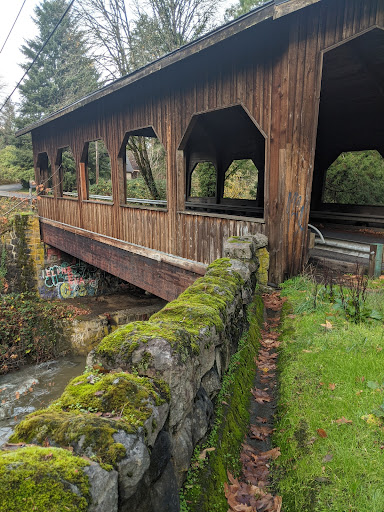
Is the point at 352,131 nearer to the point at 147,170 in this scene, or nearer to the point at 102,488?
the point at 147,170

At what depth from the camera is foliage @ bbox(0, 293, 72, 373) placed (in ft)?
44.0

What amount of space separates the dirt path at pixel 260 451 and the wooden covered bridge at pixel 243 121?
2.52 meters

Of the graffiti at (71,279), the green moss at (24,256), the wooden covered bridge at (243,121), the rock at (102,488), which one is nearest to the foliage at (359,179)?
the wooden covered bridge at (243,121)

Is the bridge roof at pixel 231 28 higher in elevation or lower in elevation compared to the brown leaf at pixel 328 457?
higher

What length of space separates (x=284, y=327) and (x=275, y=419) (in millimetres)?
1660

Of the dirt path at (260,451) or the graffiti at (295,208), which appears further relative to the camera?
the graffiti at (295,208)

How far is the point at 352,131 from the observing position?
13.0 m

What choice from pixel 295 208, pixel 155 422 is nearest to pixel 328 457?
pixel 155 422

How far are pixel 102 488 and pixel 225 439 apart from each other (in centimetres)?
154

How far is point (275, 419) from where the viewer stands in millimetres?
2984

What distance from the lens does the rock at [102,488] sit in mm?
1181

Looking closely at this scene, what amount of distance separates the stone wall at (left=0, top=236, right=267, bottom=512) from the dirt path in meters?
0.39

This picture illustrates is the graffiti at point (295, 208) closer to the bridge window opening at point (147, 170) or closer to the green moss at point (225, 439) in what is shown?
the green moss at point (225, 439)

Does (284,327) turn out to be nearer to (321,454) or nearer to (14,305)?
Answer: (321,454)
